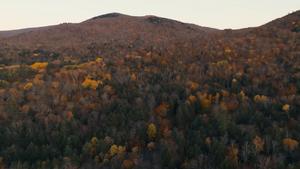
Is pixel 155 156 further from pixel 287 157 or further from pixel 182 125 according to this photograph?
pixel 287 157

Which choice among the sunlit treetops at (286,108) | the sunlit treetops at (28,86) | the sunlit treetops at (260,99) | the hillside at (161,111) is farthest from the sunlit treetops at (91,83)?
the sunlit treetops at (286,108)

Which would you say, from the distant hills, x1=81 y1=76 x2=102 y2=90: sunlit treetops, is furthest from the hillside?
the distant hills

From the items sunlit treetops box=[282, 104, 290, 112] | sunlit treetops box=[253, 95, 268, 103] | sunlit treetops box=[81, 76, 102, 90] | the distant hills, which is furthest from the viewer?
the distant hills

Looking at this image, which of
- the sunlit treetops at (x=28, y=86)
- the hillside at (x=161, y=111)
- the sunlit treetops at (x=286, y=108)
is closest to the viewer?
the hillside at (x=161, y=111)

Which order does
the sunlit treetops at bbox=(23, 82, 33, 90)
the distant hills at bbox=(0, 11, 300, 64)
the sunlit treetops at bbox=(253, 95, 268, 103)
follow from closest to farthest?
the sunlit treetops at bbox=(253, 95, 268, 103), the sunlit treetops at bbox=(23, 82, 33, 90), the distant hills at bbox=(0, 11, 300, 64)

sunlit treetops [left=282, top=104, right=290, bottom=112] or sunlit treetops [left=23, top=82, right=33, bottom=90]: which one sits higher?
sunlit treetops [left=282, top=104, right=290, bottom=112]

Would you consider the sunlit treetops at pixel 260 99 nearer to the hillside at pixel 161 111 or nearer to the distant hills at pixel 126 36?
the hillside at pixel 161 111

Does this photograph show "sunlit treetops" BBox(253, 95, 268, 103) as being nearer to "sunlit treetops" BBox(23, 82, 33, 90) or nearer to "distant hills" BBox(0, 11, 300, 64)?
"distant hills" BBox(0, 11, 300, 64)

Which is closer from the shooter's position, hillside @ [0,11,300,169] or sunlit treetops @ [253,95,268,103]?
hillside @ [0,11,300,169]
